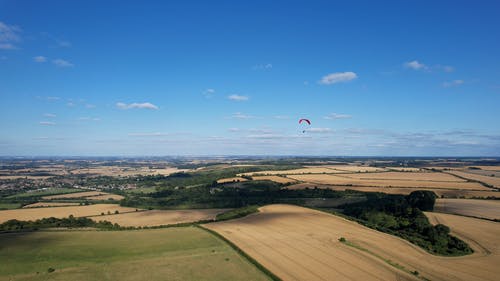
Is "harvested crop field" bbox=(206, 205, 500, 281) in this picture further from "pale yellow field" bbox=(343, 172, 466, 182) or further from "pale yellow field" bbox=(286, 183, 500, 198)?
"pale yellow field" bbox=(343, 172, 466, 182)

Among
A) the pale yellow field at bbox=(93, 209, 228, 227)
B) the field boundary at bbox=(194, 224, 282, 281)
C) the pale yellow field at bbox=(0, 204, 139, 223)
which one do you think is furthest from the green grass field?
the pale yellow field at bbox=(0, 204, 139, 223)

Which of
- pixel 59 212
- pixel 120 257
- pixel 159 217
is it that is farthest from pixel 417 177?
pixel 120 257

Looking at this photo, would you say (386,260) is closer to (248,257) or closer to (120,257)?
(248,257)

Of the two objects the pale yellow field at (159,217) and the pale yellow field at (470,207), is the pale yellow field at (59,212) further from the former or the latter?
the pale yellow field at (470,207)

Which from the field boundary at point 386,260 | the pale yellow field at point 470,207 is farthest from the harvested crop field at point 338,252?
the pale yellow field at point 470,207

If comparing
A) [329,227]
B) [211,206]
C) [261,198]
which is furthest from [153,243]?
[261,198]

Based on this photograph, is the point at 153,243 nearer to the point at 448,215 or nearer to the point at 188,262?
the point at 188,262

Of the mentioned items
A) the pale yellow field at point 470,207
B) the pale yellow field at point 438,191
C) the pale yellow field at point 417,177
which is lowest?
the pale yellow field at point 470,207
